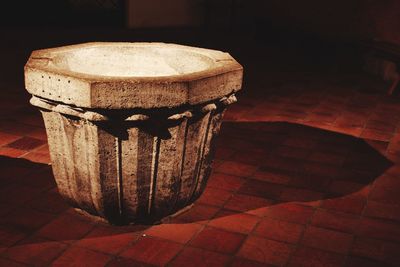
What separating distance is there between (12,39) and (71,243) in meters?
7.08

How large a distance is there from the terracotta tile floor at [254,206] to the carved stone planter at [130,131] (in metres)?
0.19

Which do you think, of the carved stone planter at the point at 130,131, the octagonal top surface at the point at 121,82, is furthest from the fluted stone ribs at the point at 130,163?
the octagonal top surface at the point at 121,82

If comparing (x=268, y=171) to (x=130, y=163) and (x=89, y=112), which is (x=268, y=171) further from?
(x=89, y=112)

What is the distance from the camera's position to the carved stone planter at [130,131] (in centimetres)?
230

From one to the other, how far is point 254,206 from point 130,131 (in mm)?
1064

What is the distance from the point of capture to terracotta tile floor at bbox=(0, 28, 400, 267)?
2.53m

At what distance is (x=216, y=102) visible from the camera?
102 inches

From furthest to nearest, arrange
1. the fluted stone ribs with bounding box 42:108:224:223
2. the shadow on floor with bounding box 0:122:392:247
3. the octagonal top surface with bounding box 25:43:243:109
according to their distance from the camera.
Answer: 1. the shadow on floor with bounding box 0:122:392:247
2. the fluted stone ribs with bounding box 42:108:224:223
3. the octagonal top surface with bounding box 25:43:243:109

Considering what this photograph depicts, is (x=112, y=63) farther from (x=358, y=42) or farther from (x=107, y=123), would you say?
(x=358, y=42)

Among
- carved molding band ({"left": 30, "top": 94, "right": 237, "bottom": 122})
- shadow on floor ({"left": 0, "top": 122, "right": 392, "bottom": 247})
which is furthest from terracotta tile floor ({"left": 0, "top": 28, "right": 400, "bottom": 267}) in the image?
carved molding band ({"left": 30, "top": 94, "right": 237, "bottom": 122})

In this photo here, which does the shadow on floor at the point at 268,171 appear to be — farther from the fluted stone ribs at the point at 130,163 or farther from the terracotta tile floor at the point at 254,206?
the fluted stone ribs at the point at 130,163

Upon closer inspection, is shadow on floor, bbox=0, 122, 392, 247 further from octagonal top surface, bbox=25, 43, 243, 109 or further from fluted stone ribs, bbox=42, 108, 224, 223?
octagonal top surface, bbox=25, 43, 243, 109

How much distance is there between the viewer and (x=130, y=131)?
2.39 metres

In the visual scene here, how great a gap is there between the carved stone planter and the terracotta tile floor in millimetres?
193
